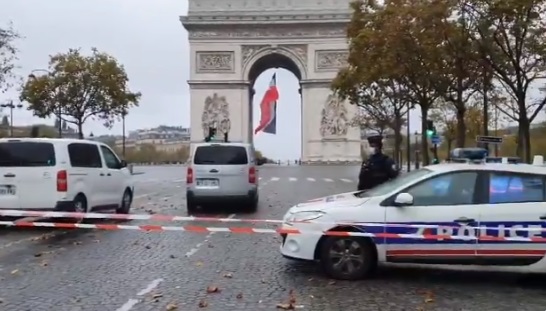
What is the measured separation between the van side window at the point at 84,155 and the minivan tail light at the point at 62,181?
1.61ft

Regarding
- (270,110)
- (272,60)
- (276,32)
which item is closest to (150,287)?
(276,32)

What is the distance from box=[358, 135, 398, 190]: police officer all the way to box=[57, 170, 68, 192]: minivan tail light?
5.50 meters

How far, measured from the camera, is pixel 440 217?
9297mm

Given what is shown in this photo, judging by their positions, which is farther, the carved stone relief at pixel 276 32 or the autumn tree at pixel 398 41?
the carved stone relief at pixel 276 32

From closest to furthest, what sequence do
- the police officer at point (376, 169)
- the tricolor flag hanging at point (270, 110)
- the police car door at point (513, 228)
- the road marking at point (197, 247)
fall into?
1. the police car door at point (513, 228)
2. the road marking at point (197, 247)
3. the police officer at point (376, 169)
4. the tricolor flag hanging at point (270, 110)

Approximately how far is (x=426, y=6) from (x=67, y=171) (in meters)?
14.6

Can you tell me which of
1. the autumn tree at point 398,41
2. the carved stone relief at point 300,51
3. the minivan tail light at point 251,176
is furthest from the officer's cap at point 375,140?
the carved stone relief at point 300,51

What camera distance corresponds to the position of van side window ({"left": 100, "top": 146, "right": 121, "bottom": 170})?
57.0 ft

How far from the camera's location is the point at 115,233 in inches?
578

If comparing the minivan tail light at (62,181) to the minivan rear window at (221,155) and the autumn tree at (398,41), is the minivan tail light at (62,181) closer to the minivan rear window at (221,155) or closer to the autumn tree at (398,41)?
the minivan rear window at (221,155)

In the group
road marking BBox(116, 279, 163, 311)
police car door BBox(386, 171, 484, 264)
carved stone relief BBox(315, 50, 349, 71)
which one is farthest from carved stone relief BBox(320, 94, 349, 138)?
road marking BBox(116, 279, 163, 311)

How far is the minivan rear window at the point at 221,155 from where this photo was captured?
19703 millimetres

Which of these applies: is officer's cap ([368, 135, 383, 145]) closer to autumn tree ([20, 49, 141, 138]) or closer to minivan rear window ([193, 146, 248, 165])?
minivan rear window ([193, 146, 248, 165])

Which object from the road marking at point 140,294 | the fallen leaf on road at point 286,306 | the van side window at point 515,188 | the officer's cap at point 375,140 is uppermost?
the officer's cap at point 375,140
